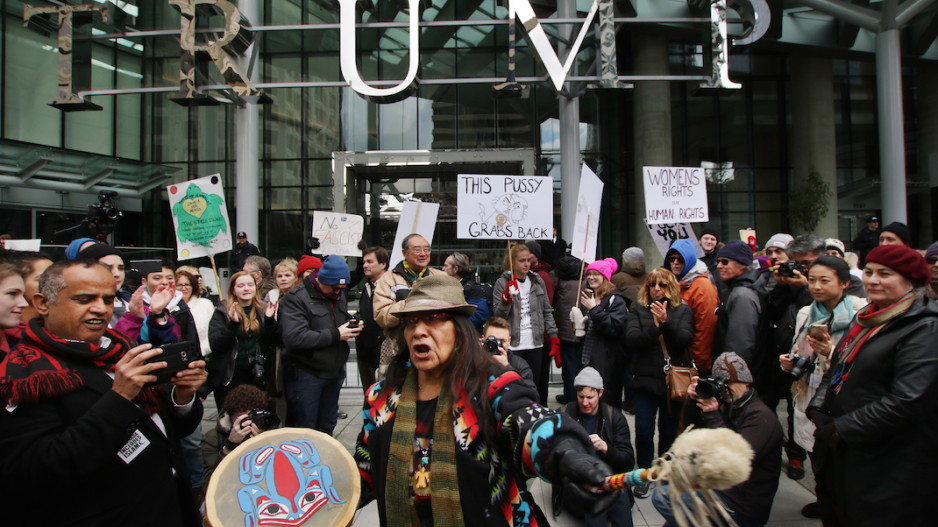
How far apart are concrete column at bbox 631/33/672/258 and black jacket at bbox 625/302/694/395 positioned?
14.8 metres

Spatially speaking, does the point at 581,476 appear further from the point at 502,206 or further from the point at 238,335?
the point at 502,206

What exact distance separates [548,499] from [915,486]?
2.63 m

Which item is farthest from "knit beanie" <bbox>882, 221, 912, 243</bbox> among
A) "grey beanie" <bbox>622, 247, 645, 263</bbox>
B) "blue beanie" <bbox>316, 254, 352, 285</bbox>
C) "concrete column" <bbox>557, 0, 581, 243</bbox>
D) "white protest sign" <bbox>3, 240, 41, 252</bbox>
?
"white protest sign" <bbox>3, 240, 41, 252</bbox>

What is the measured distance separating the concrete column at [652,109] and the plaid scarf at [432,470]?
58.9 feet

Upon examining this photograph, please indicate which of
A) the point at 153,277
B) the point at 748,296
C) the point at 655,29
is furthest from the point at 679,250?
the point at 655,29

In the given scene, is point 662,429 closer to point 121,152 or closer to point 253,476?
point 253,476

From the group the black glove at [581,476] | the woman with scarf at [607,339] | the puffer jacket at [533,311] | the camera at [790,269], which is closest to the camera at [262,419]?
the black glove at [581,476]

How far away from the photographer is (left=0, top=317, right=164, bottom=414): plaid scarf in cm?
188

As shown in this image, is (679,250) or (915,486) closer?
(915,486)

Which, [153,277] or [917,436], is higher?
[153,277]

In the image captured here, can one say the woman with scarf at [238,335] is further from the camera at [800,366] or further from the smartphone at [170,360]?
the camera at [800,366]

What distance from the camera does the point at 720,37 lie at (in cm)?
1002

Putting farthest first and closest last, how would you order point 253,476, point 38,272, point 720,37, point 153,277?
1. point 720,37
2. point 153,277
3. point 38,272
4. point 253,476

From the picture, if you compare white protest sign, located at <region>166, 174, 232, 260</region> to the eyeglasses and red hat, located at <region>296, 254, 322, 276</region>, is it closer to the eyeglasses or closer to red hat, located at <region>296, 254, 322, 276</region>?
red hat, located at <region>296, 254, 322, 276</region>
